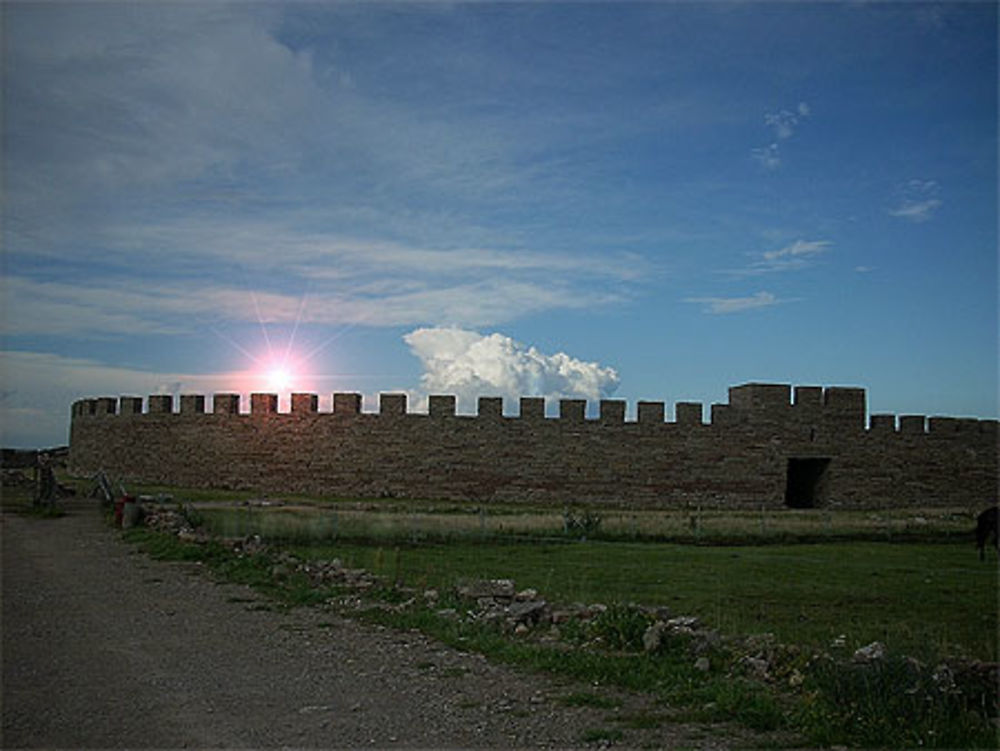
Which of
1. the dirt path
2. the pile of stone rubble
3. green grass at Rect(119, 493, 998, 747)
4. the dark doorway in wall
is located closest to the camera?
the dirt path

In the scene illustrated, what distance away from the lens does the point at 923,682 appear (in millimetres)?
6145

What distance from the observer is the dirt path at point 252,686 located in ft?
20.0

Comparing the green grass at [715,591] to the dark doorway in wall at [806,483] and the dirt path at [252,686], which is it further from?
the dark doorway in wall at [806,483]

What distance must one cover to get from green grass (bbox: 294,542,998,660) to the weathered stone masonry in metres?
10.9

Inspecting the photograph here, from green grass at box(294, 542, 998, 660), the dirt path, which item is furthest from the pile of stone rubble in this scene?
the dirt path

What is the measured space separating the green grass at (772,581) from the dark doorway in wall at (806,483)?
485 inches

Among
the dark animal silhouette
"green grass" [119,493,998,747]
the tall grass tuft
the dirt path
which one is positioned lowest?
the dirt path

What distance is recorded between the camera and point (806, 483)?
33.7 meters

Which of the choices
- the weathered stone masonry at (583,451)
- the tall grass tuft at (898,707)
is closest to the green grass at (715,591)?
the tall grass tuft at (898,707)

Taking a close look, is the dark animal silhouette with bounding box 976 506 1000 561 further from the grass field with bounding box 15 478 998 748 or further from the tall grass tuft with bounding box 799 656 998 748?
the tall grass tuft with bounding box 799 656 998 748

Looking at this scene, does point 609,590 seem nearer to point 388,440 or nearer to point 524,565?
point 524,565

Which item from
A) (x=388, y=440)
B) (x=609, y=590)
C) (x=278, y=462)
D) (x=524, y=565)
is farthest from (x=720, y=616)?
(x=278, y=462)

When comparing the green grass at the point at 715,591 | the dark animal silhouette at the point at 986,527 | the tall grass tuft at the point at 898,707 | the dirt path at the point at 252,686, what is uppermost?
the dark animal silhouette at the point at 986,527

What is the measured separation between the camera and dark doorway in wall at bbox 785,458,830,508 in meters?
32.4
